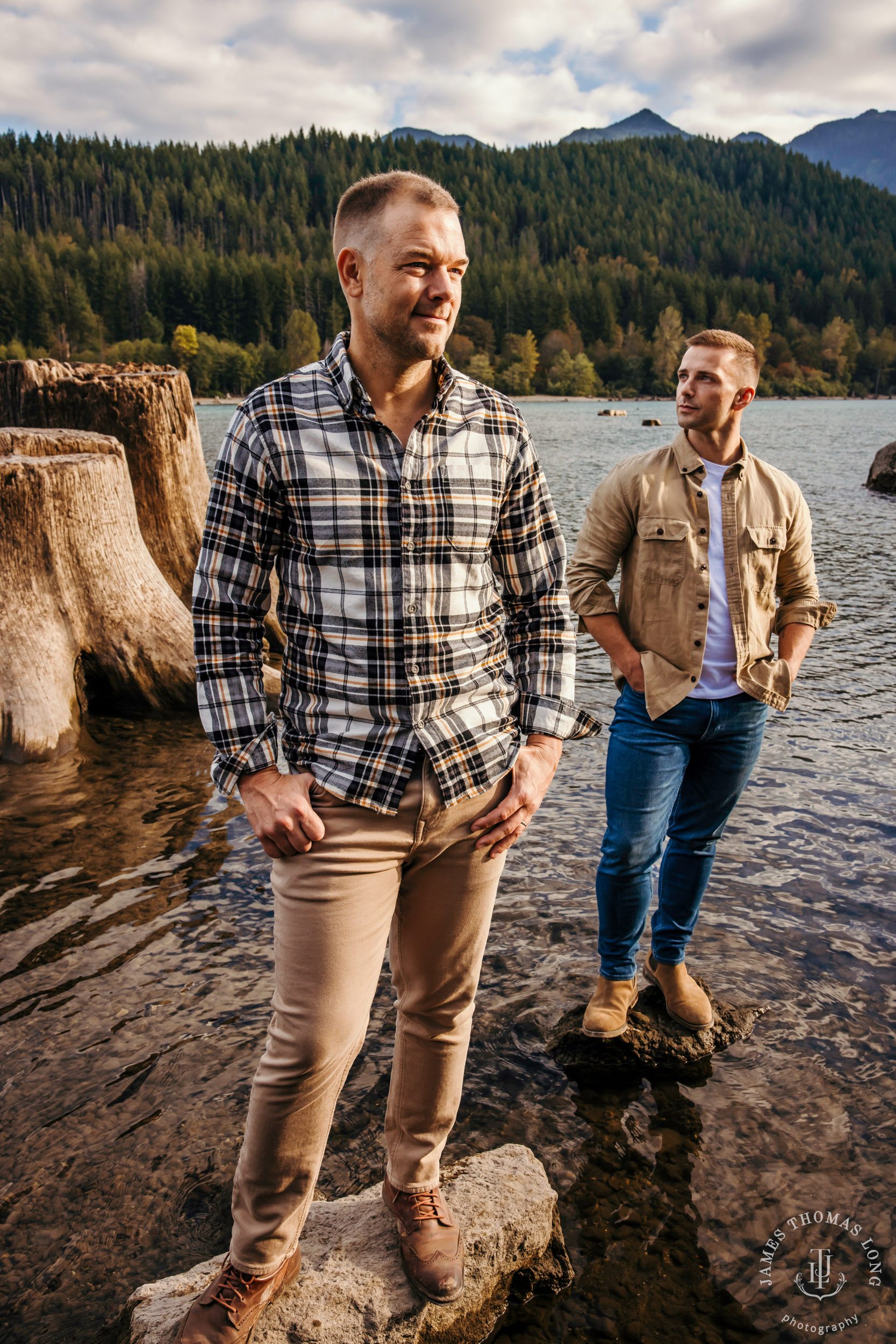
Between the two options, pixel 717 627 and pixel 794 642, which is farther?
pixel 794 642

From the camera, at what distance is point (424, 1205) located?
2504 millimetres

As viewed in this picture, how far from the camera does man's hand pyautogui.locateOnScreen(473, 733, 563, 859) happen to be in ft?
7.56

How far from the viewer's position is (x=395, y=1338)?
2340mm

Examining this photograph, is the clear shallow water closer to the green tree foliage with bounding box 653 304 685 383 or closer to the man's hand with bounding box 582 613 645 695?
the man's hand with bounding box 582 613 645 695

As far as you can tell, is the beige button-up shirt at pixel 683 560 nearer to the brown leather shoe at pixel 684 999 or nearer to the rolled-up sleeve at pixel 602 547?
the rolled-up sleeve at pixel 602 547

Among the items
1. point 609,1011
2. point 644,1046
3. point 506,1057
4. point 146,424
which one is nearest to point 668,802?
point 609,1011

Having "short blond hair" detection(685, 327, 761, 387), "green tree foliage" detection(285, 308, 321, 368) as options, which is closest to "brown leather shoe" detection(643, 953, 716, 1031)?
"short blond hair" detection(685, 327, 761, 387)

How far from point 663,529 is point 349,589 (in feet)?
5.73

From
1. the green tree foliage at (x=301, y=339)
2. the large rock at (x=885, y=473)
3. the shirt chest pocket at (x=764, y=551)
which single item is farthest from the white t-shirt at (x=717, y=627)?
the green tree foliage at (x=301, y=339)

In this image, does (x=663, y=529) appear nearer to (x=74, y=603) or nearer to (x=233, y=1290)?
(x=233, y=1290)

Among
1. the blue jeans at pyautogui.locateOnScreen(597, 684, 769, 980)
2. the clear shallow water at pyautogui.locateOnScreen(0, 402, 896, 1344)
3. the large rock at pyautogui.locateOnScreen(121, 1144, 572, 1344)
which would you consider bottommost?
the clear shallow water at pyautogui.locateOnScreen(0, 402, 896, 1344)

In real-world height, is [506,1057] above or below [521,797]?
below

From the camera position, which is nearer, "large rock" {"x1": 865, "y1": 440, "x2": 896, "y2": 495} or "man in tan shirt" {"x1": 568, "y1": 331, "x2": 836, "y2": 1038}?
"man in tan shirt" {"x1": 568, "y1": 331, "x2": 836, "y2": 1038}

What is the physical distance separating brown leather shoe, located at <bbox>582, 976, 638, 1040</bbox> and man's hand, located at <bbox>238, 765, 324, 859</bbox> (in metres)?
1.99
